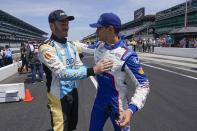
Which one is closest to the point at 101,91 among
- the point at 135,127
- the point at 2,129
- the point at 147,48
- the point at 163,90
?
the point at 135,127

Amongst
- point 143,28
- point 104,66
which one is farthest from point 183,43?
point 143,28

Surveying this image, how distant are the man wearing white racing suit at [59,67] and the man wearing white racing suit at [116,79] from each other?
12.7 inches

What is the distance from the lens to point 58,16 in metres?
3.84

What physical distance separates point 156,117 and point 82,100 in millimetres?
2952

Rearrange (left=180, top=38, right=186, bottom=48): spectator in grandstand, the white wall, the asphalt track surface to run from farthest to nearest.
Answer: (left=180, top=38, right=186, bottom=48): spectator in grandstand
the white wall
the asphalt track surface

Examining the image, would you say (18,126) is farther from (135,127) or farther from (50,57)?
(50,57)

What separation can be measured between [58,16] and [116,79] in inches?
36.2

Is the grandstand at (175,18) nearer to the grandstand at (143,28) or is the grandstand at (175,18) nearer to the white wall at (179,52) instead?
the grandstand at (143,28)

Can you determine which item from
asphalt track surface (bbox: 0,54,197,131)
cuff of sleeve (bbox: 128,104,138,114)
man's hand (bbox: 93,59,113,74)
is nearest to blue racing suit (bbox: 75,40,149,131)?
cuff of sleeve (bbox: 128,104,138,114)

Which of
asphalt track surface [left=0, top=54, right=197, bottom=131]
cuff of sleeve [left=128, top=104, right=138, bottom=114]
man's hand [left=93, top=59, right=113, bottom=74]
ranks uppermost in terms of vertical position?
man's hand [left=93, top=59, right=113, bottom=74]

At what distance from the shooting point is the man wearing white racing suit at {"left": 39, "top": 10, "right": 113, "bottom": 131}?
380 centimetres

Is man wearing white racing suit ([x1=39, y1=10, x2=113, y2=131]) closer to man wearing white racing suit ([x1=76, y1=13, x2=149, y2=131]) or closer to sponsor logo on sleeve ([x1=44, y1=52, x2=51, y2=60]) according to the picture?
sponsor logo on sleeve ([x1=44, y1=52, x2=51, y2=60])

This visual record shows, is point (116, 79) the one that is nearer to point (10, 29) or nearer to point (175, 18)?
point (10, 29)

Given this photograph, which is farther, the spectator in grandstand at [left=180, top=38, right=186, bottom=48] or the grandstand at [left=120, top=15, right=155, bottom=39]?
the grandstand at [left=120, top=15, right=155, bottom=39]
